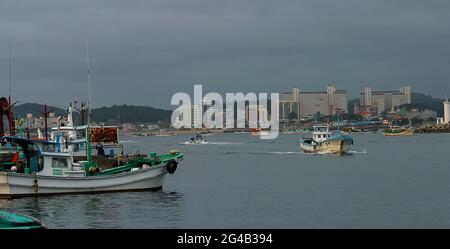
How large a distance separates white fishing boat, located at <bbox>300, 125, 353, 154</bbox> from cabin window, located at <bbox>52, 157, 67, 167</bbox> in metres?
63.0

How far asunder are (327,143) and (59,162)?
65.1 meters

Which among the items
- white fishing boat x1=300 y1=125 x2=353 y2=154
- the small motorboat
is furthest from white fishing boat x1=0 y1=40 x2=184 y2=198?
white fishing boat x1=300 y1=125 x2=353 y2=154

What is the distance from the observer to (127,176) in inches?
1789

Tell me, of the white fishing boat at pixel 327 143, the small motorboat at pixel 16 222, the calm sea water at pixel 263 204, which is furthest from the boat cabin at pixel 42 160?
the white fishing boat at pixel 327 143

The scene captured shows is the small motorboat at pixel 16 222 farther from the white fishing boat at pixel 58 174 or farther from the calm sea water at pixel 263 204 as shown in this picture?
Answer: the white fishing boat at pixel 58 174

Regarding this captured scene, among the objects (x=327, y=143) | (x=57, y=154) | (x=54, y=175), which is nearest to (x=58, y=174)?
(x=54, y=175)

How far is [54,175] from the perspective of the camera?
43062 mm

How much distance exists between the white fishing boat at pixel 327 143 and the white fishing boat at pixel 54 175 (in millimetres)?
59227

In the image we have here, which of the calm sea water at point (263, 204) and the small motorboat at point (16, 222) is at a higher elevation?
the small motorboat at point (16, 222)

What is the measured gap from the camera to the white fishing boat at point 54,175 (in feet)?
138

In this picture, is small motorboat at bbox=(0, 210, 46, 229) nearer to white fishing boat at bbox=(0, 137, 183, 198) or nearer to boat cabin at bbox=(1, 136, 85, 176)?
white fishing boat at bbox=(0, 137, 183, 198)

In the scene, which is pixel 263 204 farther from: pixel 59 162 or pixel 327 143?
pixel 327 143
